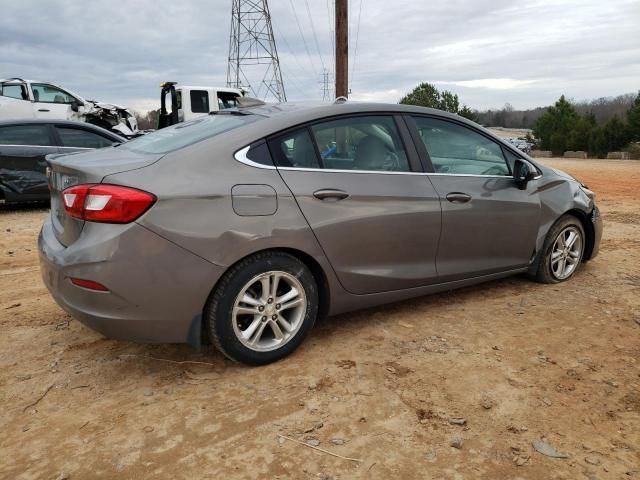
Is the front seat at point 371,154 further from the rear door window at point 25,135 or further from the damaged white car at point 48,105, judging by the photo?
the damaged white car at point 48,105

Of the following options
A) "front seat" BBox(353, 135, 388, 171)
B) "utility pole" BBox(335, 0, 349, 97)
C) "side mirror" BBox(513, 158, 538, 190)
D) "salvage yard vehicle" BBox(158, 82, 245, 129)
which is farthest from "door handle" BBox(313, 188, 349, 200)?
"salvage yard vehicle" BBox(158, 82, 245, 129)

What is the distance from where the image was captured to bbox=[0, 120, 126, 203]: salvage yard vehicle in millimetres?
7602

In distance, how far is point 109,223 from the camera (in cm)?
249

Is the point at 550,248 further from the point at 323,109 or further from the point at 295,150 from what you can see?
the point at 295,150

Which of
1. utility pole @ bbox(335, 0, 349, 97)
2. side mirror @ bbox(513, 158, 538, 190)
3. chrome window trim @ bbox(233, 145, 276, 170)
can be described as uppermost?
utility pole @ bbox(335, 0, 349, 97)

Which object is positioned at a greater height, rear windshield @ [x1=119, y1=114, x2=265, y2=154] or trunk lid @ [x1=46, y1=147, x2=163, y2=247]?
rear windshield @ [x1=119, y1=114, x2=265, y2=154]

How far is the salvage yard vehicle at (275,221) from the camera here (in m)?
2.54

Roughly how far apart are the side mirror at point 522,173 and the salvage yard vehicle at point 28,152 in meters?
5.83

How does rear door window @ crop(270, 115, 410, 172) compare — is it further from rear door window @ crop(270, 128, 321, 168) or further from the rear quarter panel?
the rear quarter panel

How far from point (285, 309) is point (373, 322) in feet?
2.81

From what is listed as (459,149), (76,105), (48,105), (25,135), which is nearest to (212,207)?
(459,149)

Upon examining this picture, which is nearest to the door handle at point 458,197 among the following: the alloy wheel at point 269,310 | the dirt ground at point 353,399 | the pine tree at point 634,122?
the dirt ground at point 353,399

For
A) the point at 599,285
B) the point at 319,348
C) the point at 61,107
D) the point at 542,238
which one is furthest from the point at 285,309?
the point at 61,107

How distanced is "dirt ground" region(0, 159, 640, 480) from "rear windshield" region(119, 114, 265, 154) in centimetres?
122
